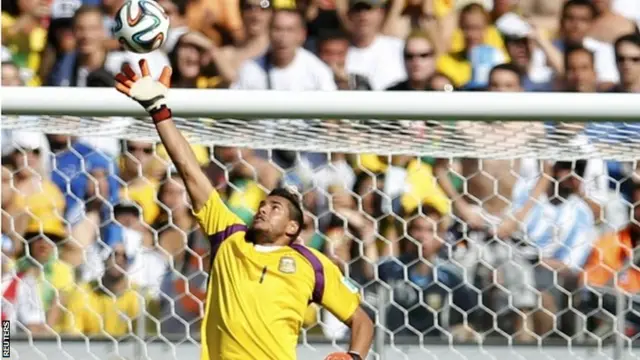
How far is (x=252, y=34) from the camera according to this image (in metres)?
6.51

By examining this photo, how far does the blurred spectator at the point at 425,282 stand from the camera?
4.36m

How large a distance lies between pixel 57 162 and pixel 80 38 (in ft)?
6.05

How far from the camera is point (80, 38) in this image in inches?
252

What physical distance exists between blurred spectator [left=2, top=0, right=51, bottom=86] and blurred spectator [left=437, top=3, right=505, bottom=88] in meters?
2.03

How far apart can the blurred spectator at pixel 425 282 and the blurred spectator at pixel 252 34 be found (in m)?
2.14

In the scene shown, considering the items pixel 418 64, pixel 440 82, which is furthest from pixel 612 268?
pixel 418 64

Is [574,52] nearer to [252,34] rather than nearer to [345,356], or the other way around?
[252,34]

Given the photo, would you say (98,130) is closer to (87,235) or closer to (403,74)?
(87,235)

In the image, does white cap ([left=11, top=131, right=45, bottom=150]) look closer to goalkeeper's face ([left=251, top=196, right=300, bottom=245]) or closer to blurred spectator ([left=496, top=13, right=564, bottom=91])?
goalkeeper's face ([left=251, top=196, right=300, bottom=245])

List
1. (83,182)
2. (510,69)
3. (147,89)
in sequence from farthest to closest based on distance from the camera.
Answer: (510,69) < (83,182) < (147,89)

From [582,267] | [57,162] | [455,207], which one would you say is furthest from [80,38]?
[582,267]

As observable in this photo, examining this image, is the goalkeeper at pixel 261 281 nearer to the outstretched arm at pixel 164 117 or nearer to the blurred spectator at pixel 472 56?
the outstretched arm at pixel 164 117

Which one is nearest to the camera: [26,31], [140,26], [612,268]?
[140,26]

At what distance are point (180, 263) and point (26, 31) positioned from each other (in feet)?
8.23
